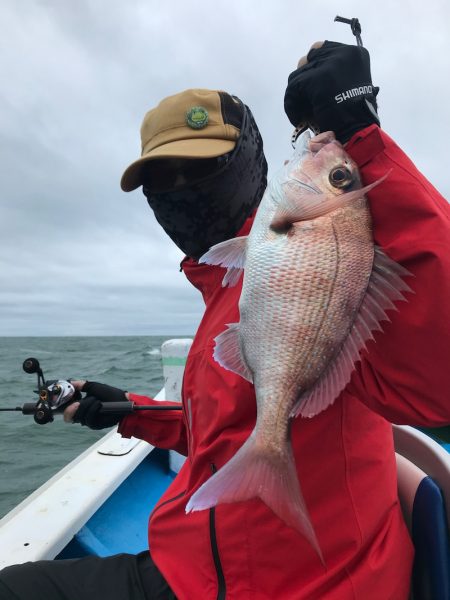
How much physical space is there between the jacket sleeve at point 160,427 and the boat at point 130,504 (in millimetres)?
653

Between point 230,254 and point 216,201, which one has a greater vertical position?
point 216,201

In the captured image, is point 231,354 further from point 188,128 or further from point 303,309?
point 188,128

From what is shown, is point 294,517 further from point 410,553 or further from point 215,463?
point 410,553

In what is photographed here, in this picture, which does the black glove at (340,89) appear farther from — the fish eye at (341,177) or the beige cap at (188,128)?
the beige cap at (188,128)

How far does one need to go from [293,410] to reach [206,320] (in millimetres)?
619

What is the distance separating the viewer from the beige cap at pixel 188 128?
1.54 meters

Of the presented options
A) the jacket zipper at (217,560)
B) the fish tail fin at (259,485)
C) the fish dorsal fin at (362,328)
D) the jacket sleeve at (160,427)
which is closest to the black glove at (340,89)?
the fish dorsal fin at (362,328)

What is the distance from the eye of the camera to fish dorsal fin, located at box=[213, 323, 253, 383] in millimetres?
1119

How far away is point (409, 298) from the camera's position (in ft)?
3.18

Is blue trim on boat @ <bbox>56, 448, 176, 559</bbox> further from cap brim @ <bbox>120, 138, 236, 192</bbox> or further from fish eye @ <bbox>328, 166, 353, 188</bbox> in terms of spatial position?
fish eye @ <bbox>328, 166, 353, 188</bbox>

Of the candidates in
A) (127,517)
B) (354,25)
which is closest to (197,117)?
(354,25)

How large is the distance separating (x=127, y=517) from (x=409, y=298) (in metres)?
2.49

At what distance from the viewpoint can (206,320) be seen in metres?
1.59

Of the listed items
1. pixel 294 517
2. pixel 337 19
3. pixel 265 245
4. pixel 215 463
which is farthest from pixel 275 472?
pixel 337 19
